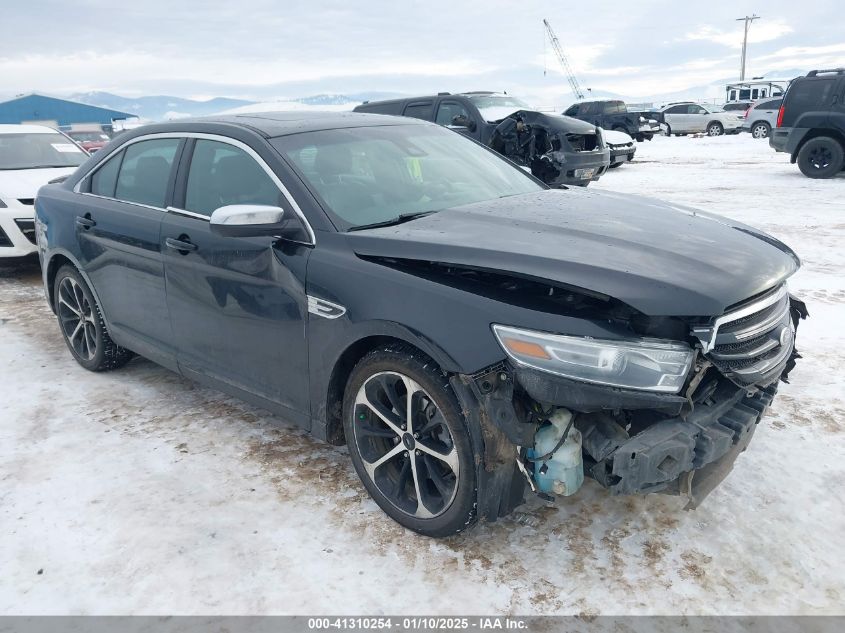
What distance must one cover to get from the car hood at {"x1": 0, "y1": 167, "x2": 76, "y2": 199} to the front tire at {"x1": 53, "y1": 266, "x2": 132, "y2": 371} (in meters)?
2.98

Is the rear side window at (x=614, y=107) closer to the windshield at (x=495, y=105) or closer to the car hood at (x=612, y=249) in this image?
the windshield at (x=495, y=105)

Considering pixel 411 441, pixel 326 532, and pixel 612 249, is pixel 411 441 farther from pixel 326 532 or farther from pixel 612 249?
pixel 612 249

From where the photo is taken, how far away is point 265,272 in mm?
3109

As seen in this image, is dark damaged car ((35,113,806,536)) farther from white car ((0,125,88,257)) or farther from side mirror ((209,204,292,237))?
white car ((0,125,88,257))

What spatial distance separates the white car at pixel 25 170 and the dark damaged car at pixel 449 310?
4.05 meters

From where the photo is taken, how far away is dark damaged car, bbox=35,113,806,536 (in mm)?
2320

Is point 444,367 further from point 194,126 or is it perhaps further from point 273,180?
point 194,126

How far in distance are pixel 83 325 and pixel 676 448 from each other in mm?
4033

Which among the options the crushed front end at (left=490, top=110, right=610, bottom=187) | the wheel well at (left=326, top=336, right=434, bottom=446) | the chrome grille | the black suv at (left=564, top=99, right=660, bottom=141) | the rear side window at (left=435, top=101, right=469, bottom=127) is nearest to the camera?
the chrome grille

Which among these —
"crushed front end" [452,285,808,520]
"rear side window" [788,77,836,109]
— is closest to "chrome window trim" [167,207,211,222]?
"crushed front end" [452,285,808,520]

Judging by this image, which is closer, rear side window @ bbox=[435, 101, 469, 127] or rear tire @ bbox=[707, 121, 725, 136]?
rear side window @ bbox=[435, 101, 469, 127]

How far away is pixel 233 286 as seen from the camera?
327 centimetres

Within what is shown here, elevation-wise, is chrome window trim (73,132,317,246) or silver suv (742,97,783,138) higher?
silver suv (742,97,783,138)

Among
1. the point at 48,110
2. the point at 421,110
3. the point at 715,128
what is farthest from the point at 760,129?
the point at 48,110
